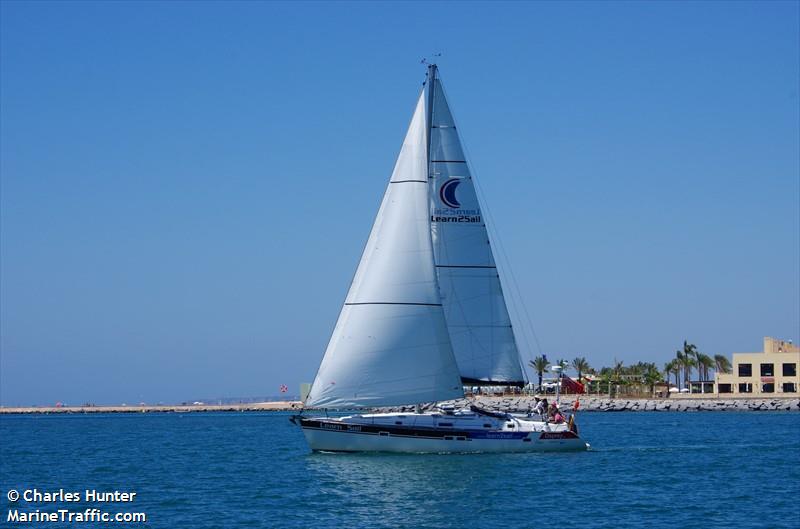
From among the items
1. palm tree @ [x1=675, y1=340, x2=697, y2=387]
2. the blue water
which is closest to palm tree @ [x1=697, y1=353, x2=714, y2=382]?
palm tree @ [x1=675, y1=340, x2=697, y2=387]

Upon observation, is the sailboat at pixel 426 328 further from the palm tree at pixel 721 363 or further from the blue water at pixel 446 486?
the palm tree at pixel 721 363

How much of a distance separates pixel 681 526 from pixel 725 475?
14104mm

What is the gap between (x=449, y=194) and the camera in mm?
51438

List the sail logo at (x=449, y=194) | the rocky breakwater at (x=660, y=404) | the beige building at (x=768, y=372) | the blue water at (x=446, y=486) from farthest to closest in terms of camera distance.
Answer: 1. the beige building at (x=768, y=372)
2. the rocky breakwater at (x=660, y=404)
3. the sail logo at (x=449, y=194)
4. the blue water at (x=446, y=486)

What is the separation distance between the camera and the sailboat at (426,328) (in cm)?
4850

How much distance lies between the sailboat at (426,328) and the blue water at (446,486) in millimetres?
1142

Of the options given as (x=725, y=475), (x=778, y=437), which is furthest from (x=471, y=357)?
(x=778, y=437)

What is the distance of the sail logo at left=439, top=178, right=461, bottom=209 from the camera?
169ft

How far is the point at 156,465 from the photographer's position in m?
55.2

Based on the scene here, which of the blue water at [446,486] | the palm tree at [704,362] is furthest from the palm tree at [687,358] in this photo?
the blue water at [446,486]

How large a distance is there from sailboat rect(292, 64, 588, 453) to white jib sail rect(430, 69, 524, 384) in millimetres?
45

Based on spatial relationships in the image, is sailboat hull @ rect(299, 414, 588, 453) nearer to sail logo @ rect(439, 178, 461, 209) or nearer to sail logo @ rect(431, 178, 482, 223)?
sail logo @ rect(431, 178, 482, 223)

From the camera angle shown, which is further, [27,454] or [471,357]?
[27,454]

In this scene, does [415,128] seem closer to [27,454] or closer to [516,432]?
[516,432]
